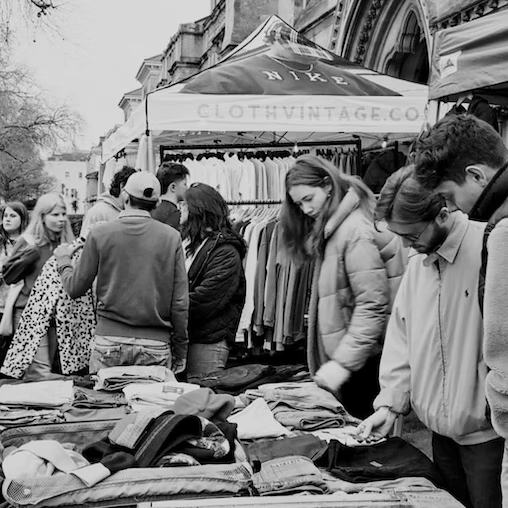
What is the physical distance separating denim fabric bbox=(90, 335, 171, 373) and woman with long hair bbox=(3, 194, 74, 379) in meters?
1.04

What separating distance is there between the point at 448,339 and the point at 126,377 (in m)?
1.73

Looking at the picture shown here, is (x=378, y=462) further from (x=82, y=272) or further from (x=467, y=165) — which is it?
(x=82, y=272)

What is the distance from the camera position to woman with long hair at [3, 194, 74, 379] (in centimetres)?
486

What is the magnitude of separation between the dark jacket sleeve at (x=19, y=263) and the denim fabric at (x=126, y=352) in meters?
1.03

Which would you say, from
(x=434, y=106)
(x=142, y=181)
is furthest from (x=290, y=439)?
(x=434, y=106)

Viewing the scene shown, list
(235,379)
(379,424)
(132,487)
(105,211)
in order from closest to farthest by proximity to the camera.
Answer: (132,487)
(379,424)
(235,379)
(105,211)

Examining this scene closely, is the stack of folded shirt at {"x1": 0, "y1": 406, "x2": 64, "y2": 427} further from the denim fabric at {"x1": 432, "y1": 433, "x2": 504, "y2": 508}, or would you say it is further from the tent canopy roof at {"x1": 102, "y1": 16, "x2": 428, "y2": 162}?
the tent canopy roof at {"x1": 102, "y1": 16, "x2": 428, "y2": 162}

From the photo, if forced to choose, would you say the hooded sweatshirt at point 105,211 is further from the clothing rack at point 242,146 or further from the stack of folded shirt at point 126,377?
the stack of folded shirt at point 126,377

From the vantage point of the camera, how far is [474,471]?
2355 millimetres

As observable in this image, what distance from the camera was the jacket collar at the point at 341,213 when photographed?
3.32 meters

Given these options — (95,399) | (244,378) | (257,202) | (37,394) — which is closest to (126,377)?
(95,399)

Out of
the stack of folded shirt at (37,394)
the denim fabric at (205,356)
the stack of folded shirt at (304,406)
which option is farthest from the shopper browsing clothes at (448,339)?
the denim fabric at (205,356)

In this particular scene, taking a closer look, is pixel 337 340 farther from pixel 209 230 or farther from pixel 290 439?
pixel 209 230

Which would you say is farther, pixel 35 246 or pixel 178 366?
pixel 35 246
